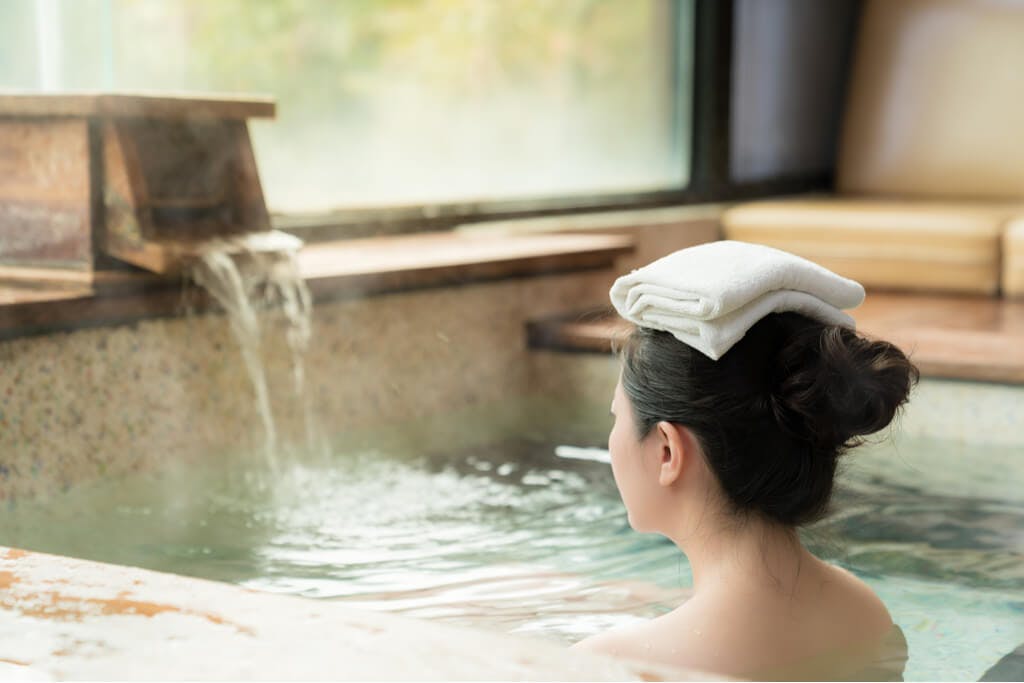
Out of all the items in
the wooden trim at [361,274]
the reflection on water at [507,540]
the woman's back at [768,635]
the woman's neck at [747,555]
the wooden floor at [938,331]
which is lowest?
the reflection on water at [507,540]

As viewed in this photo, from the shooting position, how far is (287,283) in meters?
2.95

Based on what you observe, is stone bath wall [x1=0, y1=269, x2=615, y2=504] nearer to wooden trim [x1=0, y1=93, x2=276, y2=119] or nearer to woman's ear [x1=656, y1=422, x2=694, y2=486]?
wooden trim [x1=0, y1=93, x2=276, y2=119]

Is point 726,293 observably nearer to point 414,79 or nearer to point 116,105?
point 116,105

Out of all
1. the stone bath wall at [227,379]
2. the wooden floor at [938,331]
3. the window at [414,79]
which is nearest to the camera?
the stone bath wall at [227,379]

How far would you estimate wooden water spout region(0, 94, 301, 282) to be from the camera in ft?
8.82

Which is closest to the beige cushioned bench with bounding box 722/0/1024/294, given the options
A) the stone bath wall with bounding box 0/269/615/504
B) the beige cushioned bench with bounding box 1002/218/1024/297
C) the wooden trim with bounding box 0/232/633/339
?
the beige cushioned bench with bounding box 1002/218/1024/297

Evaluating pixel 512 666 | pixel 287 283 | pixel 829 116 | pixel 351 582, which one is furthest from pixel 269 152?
pixel 829 116

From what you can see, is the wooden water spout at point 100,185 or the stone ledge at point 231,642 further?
the wooden water spout at point 100,185

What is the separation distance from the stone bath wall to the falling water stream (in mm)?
20

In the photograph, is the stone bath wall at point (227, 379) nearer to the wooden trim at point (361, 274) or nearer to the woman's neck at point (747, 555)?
the wooden trim at point (361, 274)

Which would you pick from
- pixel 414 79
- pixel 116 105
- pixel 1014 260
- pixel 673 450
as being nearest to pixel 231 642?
pixel 673 450

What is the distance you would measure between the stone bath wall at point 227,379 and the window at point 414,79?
0.64 m

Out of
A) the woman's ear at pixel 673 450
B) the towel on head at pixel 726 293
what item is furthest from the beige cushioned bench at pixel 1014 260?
the woman's ear at pixel 673 450

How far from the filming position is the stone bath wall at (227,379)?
2.57 m
